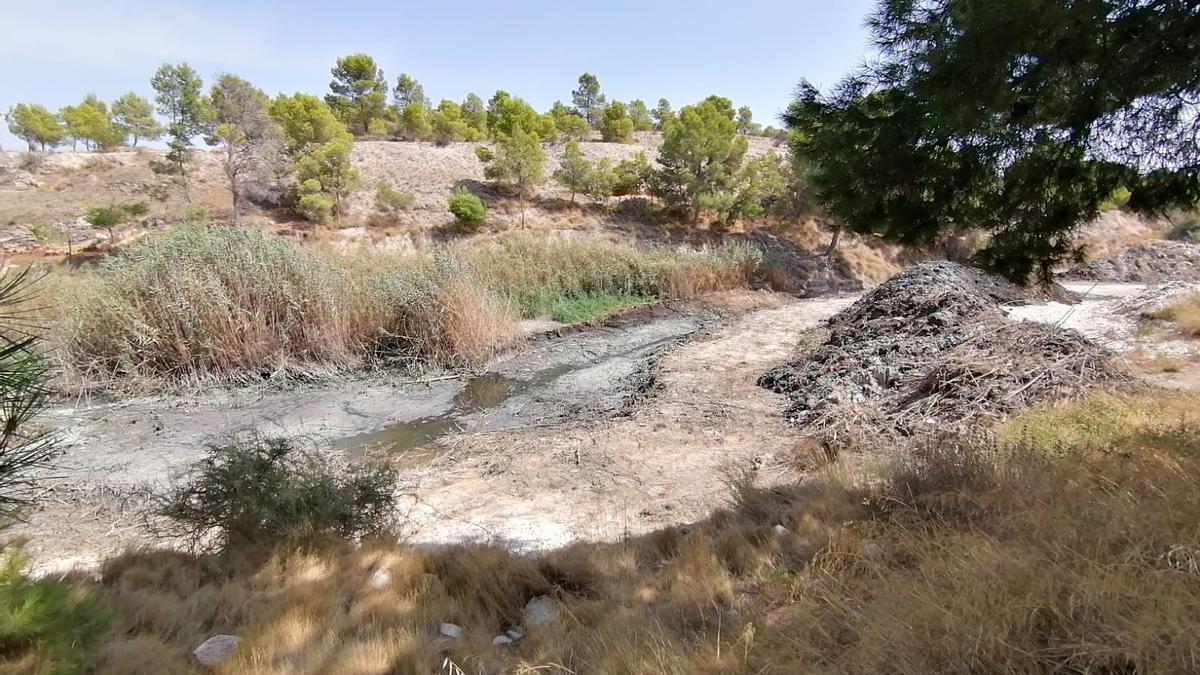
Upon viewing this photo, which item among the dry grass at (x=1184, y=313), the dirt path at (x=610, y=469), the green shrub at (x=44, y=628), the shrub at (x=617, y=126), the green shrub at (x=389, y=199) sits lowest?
the dirt path at (x=610, y=469)

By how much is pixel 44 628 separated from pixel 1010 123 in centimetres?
429

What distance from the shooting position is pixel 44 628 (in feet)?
5.61

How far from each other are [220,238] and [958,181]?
8.86 metres

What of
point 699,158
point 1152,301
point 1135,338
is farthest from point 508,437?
point 699,158

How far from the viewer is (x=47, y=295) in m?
7.77

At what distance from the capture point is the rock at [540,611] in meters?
2.53

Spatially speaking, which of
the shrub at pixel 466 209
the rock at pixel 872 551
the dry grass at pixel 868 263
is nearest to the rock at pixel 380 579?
the rock at pixel 872 551

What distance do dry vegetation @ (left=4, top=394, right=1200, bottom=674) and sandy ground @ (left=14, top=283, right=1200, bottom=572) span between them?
84 cm

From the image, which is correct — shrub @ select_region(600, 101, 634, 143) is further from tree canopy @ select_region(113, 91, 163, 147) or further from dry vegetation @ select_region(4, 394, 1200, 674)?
dry vegetation @ select_region(4, 394, 1200, 674)

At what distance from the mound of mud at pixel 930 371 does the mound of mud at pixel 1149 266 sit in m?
10.7

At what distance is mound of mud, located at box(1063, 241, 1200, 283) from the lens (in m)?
15.0

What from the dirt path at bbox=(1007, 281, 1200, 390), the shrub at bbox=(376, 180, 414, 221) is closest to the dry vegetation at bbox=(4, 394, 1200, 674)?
the dirt path at bbox=(1007, 281, 1200, 390)

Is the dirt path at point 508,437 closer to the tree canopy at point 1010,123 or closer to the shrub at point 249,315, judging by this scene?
the shrub at point 249,315

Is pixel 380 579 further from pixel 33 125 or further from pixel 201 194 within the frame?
pixel 33 125
